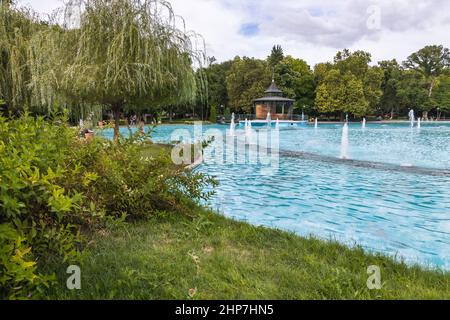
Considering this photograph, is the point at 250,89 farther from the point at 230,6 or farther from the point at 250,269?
the point at 250,269

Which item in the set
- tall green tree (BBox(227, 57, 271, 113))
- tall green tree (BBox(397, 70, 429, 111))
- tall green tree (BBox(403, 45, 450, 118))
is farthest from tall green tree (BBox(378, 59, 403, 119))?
tall green tree (BBox(227, 57, 271, 113))

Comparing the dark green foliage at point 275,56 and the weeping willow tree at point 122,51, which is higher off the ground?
the dark green foliage at point 275,56

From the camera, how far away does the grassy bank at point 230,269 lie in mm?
2465

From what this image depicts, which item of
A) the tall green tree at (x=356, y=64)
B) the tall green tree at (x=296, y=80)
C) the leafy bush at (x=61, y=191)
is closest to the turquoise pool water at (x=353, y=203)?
the leafy bush at (x=61, y=191)

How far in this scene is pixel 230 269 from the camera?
9.34 ft

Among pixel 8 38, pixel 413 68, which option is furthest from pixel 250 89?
pixel 8 38

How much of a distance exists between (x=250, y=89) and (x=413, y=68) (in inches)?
1266

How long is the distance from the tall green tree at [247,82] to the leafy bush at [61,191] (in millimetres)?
43424

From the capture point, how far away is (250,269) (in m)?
2.89

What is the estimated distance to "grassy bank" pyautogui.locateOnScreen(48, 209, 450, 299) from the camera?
8.09 ft

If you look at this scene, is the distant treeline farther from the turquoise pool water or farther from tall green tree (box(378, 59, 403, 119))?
the turquoise pool water

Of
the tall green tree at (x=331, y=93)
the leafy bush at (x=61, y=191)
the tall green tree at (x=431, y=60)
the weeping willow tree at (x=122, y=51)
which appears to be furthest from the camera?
the tall green tree at (x=431, y=60)

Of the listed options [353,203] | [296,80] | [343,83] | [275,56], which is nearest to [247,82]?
[296,80]

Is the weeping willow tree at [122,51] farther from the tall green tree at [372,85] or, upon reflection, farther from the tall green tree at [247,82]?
the tall green tree at [372,85]
